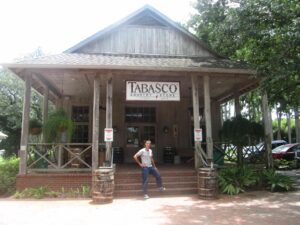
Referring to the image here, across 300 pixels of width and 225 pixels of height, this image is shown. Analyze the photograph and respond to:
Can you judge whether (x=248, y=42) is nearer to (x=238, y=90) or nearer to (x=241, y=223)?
(x=238, y=90)

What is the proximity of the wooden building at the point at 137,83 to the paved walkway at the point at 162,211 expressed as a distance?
6.11 feet

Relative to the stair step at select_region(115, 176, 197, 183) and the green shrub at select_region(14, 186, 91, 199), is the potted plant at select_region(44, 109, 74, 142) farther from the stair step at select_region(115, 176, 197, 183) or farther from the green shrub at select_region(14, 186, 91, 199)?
the stair step at select_region(115, 176, 197, 183)

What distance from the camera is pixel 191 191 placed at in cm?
974

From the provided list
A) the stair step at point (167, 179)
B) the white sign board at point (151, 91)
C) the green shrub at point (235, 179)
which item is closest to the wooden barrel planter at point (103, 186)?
the stair step at point (167, 179)

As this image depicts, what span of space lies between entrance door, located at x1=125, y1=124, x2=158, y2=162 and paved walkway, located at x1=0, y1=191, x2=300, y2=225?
→ 243 inches

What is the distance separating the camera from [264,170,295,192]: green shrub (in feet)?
32.1

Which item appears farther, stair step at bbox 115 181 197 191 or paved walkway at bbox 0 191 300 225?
stair step at bbox 115 181 197 191

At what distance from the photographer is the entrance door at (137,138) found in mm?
15070

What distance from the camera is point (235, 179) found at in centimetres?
1004

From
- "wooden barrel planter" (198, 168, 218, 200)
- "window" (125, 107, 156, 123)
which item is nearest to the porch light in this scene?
"window" (125, 107, 156, 123)

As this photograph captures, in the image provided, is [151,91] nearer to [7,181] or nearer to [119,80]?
[119,80]

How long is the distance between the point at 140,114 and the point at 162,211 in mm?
8501

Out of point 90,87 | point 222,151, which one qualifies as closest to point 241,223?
point 222,151

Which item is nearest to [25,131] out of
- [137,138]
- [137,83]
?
[137,83]
